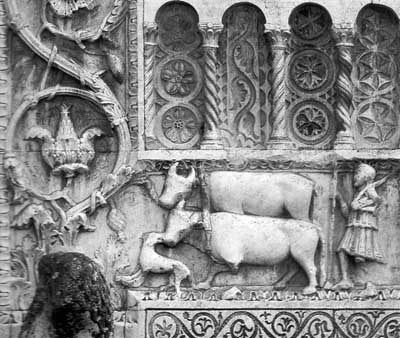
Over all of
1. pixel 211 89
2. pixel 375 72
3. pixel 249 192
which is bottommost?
pixel 249 192

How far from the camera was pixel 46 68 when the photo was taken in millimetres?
12047

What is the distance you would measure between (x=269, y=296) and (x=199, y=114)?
1.22 m

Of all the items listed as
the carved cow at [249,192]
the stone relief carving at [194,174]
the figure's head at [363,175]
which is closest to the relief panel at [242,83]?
the stone relief carving at [194,174]

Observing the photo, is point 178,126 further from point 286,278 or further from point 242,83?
point 286,278

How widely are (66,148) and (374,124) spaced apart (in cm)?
195

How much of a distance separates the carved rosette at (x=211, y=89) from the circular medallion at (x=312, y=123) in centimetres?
51

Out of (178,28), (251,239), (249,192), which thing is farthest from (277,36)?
(251,239)

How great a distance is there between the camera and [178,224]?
12.0 meters

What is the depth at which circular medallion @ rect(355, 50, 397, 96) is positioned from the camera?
40.1 ft

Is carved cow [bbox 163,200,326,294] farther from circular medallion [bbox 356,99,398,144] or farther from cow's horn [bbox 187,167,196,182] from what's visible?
circular medallion [bbox 356,99,398,144]

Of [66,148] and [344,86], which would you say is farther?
[344,86]

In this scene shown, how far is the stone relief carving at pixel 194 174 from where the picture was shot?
1197 centimetres

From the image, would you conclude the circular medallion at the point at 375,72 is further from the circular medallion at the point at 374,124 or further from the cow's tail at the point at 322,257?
the cow's tail at the point at 322,257

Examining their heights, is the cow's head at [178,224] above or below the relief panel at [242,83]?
below
